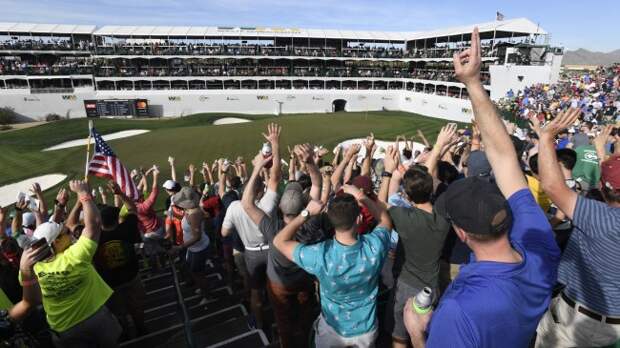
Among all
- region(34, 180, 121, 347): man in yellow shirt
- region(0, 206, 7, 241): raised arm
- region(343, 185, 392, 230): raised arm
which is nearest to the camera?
region(343, 185, 392, 230): raised arm

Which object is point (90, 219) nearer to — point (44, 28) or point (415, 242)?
point (415, 242)

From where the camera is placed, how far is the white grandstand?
146 feet

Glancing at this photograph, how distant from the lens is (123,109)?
4384cm

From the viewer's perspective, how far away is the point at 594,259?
249 centimetres

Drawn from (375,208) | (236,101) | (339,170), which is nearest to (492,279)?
(375,208)

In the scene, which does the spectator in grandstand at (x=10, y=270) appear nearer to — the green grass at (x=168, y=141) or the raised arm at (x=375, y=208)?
the raised arm at (x=375, y=208)

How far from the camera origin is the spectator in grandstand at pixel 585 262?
7.66 feet

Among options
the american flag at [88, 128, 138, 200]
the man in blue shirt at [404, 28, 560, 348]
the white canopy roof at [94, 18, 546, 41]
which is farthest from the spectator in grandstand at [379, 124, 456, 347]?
the white canopy roof at [94, 18, 546, 41]

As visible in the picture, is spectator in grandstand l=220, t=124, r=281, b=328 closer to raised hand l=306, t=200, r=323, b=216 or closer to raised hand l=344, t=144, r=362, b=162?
raised hand l=344, t=144, r=362, b=162

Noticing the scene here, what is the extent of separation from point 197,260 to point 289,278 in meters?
2.65

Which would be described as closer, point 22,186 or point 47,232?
point 47,232

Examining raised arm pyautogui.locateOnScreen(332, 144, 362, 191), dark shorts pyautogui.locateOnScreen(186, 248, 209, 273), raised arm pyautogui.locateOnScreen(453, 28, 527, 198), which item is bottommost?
dark shorts pyautogui.locateOnScreen(186, 248, 209, 273)

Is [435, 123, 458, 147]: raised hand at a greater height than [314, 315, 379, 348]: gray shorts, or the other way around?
[435, 123, 458, 147]: raised hand

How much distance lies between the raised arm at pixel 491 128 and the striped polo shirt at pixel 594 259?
0.42 metres
